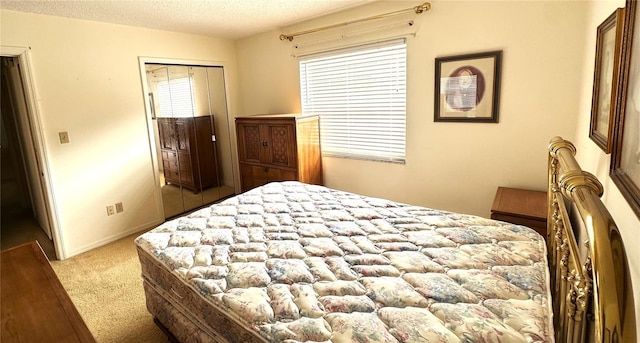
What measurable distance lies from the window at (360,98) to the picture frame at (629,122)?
6.91ft

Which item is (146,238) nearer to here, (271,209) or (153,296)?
(153,296)

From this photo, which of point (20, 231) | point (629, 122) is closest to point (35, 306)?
point (629, 122)

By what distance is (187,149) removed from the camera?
412 cm

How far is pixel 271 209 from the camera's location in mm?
2271

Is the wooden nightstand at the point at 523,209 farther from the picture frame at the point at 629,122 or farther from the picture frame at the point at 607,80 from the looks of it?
the picture frame at the point at 629,122

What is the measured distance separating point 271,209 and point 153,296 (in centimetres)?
89

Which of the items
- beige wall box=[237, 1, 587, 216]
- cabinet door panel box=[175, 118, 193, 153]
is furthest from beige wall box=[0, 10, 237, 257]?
beige wall box=[237, 1, 587, 216]

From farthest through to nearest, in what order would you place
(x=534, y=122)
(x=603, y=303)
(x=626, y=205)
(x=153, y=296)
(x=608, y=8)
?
(x=534, y=122), (x=153, y=296), (x=608, y=8), (x=626, y=205), (x=603, y=303)

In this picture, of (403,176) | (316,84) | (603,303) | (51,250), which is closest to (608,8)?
(603,303)

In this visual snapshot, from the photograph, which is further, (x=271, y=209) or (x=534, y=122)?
(x=534, y=122)

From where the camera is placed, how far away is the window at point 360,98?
313 centimetres

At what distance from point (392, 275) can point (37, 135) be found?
342 centimetres

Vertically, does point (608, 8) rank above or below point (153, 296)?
above

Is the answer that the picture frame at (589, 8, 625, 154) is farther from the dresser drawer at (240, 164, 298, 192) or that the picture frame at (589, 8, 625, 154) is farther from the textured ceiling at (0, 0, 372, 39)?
the dresser drawer at (240, 164, 298, 192)
